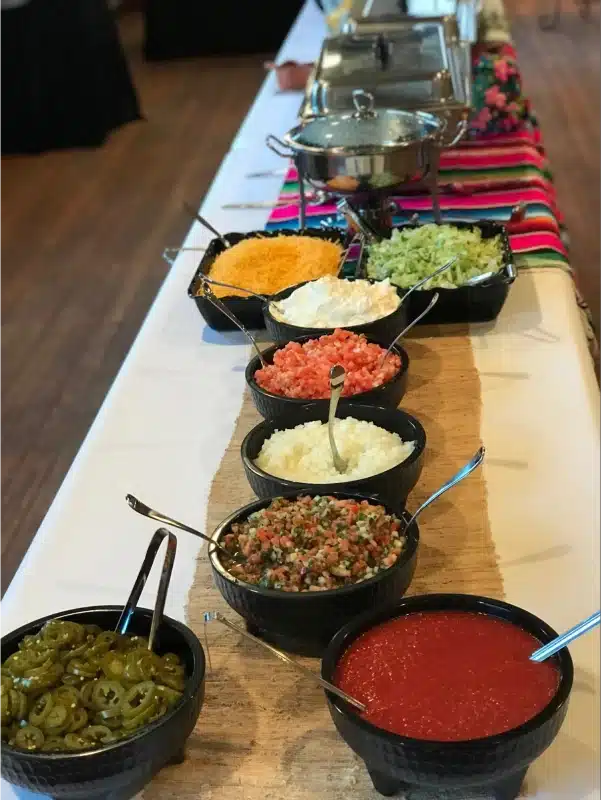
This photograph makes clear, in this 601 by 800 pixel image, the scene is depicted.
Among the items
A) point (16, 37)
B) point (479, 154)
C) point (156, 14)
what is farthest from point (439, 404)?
point (156, 14)

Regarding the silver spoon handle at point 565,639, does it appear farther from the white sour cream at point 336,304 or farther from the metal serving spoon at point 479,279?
the metal serving spoon at point 479,279

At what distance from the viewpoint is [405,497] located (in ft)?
3.09

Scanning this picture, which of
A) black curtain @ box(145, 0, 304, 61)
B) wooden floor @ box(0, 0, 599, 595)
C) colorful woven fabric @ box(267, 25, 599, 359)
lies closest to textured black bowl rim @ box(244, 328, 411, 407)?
colorful woven fabric @ box(267, 25, 599, 359)

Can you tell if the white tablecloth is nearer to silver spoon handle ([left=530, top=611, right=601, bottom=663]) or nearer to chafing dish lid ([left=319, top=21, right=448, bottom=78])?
silver spoon handle ([left=530, top=611, right=601, bottom=663])

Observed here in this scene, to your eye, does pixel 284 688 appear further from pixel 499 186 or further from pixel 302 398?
pixel 499 186

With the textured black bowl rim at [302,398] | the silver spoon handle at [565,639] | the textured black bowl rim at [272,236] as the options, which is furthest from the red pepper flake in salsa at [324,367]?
the silver spoon handle at [565,639]

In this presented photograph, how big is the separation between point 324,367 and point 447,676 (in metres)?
0.49

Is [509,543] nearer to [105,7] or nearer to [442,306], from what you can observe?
[442,306]

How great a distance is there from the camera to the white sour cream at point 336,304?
4.09 ft

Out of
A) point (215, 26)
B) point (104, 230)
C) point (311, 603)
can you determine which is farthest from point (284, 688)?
point (215, 26)

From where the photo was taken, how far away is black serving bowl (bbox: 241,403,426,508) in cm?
89

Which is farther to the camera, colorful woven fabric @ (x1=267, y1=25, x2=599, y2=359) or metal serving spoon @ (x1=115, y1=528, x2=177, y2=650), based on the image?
colorful woven fabric @ (x1=267, y1=25, x2=599, y2=359)

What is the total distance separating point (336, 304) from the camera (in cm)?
125

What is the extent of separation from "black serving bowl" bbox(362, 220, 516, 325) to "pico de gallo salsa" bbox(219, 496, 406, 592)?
0.54 m
